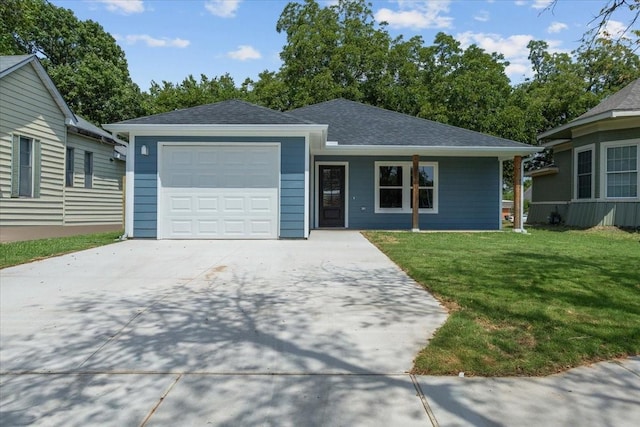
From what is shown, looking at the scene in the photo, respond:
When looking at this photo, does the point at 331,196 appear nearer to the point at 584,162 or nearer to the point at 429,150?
the point at 429,150

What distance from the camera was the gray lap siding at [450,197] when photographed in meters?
14.1

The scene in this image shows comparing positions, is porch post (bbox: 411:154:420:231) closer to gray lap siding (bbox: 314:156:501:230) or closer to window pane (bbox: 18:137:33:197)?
gray lap siding (bbox: 314:156:501:230)

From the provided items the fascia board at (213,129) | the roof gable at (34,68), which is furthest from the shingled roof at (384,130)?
the roof gable at (34,68)

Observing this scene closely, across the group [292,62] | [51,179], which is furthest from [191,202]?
[292,62]

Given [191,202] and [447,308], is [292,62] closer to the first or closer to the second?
[191,202]

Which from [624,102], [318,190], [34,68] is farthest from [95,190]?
[624,102]

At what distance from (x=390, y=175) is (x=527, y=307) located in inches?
405

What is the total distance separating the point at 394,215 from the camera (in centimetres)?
1428

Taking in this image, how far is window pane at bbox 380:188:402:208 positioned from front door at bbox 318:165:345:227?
1300 mm

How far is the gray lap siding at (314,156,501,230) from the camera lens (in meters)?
14.1

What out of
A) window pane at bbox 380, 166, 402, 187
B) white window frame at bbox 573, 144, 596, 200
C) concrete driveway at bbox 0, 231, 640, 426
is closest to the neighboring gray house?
white window frame at bbox 573, 144, 596, 200

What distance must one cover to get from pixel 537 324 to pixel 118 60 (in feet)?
108

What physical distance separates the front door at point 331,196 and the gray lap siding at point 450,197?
12.9 inches

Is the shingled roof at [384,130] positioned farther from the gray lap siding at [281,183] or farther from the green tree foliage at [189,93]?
the green tree foliage at [189,93]
